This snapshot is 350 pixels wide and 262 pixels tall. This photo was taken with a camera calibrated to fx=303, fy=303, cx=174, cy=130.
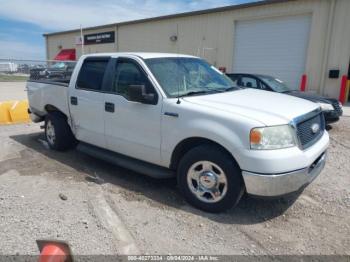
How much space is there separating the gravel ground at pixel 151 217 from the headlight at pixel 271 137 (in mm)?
919

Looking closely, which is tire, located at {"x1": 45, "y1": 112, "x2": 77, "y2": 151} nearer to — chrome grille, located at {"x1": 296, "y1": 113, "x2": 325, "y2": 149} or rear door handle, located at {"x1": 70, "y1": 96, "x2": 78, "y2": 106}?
rear door handle, located at {"x1": 70, "y1": 96, "x2": 78, "y2": 106}

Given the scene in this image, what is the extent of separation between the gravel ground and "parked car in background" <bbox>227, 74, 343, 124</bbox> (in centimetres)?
295

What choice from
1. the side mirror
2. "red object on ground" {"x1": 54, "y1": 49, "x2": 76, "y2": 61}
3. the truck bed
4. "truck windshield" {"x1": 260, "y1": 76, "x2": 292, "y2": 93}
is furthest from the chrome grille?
"red object on ground" {"x1": 54, "y1": 49, "x2": 76, "y2": 61}

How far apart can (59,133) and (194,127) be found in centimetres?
324

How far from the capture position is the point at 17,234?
3090mm

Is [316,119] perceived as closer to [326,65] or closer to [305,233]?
[305,233]

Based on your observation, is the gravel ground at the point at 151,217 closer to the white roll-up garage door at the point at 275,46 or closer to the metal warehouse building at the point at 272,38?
the metal warehouse building at the point at 272,38

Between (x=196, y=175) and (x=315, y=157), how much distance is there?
1.35 metres

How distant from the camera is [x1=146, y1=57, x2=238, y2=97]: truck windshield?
12.9 feet

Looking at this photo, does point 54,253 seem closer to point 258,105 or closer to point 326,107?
point 258,105

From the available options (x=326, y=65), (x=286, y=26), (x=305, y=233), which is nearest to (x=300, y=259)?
(x=305, y=233)

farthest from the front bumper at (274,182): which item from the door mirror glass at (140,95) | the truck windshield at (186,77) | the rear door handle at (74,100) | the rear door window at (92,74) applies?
the rear door handle at (74,100)

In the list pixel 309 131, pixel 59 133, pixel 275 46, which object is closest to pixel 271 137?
pixel 309 131

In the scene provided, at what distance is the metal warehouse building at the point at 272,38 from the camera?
538 inches
